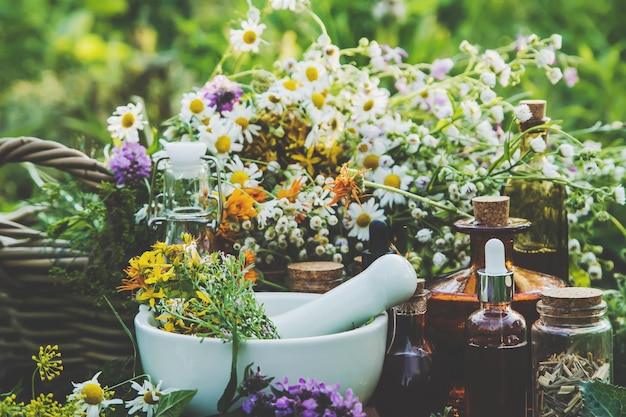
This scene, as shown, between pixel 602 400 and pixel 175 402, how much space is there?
0.44 m

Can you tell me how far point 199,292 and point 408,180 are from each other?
415 mm

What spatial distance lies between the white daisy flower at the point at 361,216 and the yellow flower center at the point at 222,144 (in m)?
0.19

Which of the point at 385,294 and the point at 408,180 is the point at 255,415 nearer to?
the point at 385,294

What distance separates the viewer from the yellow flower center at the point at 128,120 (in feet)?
3.99

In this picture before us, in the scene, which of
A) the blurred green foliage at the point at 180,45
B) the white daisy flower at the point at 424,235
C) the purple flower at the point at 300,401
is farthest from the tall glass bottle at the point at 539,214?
the blurred green foliage at the point at 180,45

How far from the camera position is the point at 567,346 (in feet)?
3.01

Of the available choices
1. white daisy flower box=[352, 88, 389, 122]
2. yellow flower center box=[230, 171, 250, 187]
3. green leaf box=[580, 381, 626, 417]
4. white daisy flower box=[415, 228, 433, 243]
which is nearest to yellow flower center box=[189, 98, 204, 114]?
yellow flower center box=[230, 171, 250, 187]

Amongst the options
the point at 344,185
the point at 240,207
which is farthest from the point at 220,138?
the point at 344,185

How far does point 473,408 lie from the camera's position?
935mm

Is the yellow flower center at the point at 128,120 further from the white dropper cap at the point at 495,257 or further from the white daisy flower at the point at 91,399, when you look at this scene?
the white dropper cap at the point at 495,257

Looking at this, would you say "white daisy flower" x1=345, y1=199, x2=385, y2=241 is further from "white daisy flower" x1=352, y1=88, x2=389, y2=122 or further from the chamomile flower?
the chamomile flower

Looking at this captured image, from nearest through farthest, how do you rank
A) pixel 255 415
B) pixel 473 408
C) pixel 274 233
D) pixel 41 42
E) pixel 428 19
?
pixel 255 415 < pixel 473 408 < pixel 274 233 < pixel 428 19 < pixel 41 42

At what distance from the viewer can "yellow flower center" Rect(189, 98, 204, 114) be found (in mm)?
1203

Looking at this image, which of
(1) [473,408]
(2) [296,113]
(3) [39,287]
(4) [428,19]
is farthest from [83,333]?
(4) [428,19]
